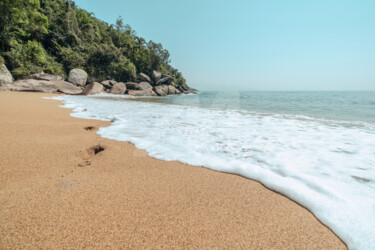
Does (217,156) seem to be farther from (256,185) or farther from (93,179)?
(93,179)

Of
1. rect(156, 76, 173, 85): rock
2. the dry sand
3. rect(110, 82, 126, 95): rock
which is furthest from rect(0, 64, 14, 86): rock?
rect(156, 76, 173, 85): rock

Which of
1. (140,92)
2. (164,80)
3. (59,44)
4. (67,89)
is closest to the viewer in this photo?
(67,89)

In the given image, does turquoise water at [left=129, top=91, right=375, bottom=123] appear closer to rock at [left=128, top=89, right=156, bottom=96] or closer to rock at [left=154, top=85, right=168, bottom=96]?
rock at [left=128, top=89, right=156, bottom=96]

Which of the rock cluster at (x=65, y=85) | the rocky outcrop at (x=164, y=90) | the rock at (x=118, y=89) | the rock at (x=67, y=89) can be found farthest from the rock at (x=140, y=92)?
the rock at (x=67, y=89)

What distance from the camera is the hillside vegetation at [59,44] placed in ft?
39.3

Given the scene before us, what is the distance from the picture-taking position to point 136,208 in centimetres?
102

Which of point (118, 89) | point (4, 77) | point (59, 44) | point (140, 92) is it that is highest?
point (59, 44)

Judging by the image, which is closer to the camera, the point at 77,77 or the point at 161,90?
the point at 77,77

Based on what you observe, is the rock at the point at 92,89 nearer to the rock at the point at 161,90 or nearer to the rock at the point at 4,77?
the rock at the point at 4,77

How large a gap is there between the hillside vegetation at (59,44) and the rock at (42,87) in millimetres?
1815

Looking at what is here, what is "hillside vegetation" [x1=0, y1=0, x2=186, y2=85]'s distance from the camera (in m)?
12.0

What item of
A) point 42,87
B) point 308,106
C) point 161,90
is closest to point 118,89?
point 42,87

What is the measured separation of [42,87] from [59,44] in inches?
403

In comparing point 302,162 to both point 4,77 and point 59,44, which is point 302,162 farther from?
point 59,44
